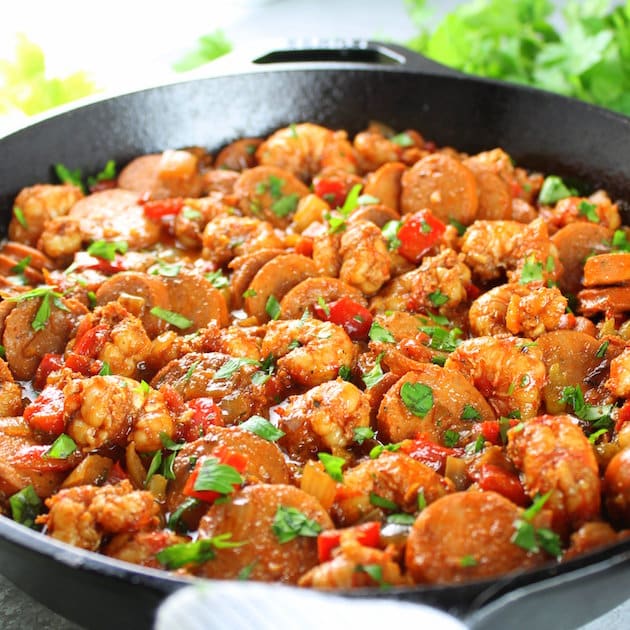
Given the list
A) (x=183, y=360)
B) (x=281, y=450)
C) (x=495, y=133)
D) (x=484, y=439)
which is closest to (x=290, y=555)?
(x=281, y=450)

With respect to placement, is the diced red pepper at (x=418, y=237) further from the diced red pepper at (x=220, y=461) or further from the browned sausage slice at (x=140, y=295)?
the diced red pepper at (x=220, y=461)

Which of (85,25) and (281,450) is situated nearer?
(281,450)

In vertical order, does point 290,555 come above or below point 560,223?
below

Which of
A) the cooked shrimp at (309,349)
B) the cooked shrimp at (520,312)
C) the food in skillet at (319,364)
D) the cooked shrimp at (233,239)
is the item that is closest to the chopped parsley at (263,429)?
the food in skillet at (319,364)

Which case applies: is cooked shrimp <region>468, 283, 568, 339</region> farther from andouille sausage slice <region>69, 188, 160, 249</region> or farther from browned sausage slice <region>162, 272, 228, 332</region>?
andouille sausage slice <region>69, 188, 160, 249</region>

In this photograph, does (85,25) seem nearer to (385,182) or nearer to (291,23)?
(291,23)

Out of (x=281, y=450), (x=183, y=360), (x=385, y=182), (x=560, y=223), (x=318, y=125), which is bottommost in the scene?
(x=281, y=450)

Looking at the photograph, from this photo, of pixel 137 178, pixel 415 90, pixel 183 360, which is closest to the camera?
pixel 183 360
